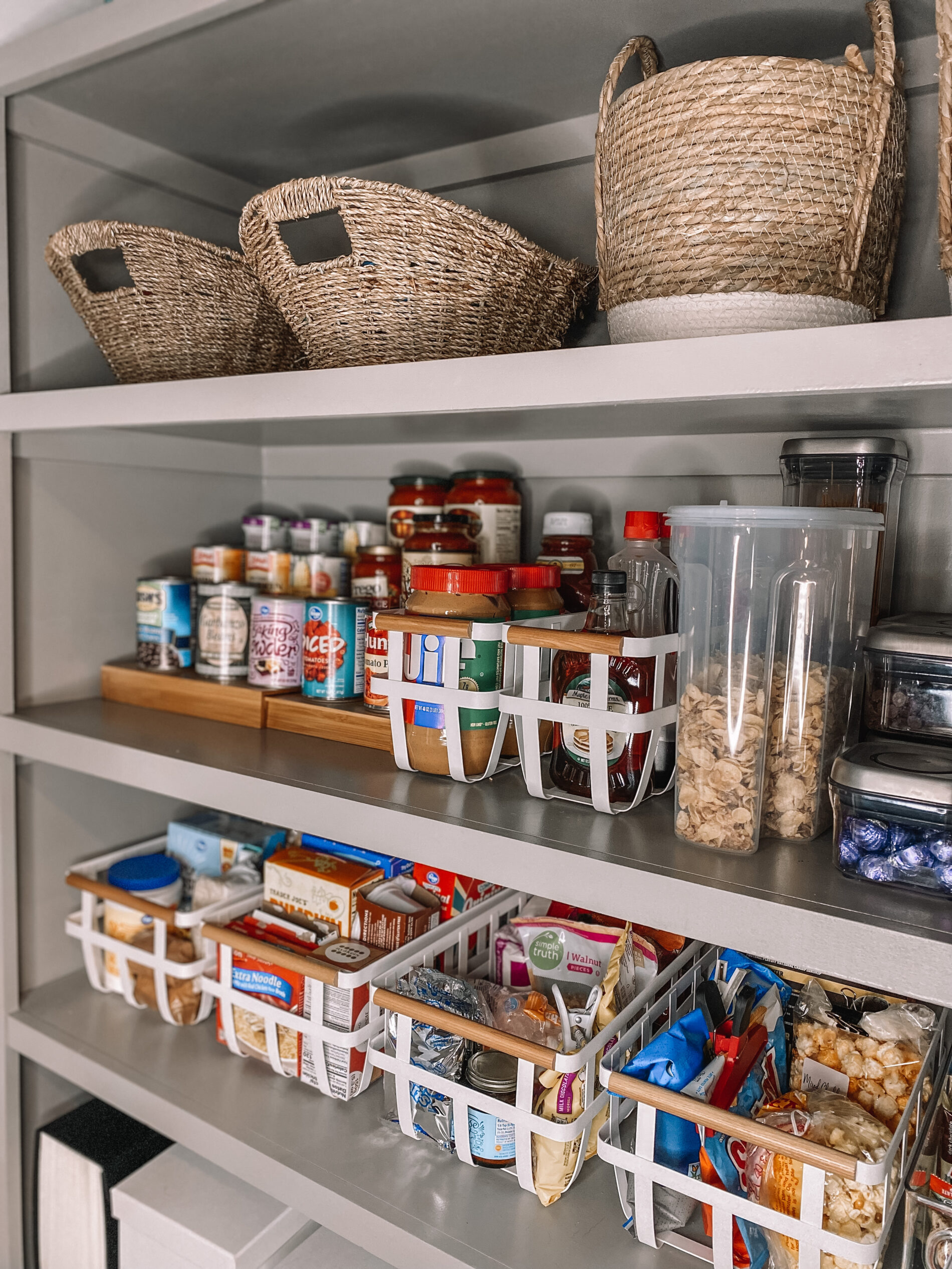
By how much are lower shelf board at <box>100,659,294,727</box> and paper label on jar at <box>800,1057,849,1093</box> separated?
29.1 inches

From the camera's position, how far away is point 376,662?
3.45ft

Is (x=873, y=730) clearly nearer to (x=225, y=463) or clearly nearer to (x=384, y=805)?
(x=384, y=805)

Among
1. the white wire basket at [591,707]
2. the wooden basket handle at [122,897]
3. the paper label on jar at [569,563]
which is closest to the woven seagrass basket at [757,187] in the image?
the white wire basket at [591,707]

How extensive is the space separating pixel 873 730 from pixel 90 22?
1130 millimetres

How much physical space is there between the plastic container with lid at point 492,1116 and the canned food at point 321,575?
64 centimetres

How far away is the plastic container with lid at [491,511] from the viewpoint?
114 centimetres

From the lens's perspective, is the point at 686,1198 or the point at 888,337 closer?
the point at 888,337

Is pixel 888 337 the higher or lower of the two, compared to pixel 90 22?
lower

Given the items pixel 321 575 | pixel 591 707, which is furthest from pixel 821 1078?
pixel 321 575

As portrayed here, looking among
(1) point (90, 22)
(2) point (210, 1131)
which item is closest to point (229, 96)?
(1) point (90, 22)

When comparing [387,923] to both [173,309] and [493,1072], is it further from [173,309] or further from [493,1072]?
[173,309]

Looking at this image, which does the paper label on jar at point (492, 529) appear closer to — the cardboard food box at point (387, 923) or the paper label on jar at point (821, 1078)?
the cardboard food box at point (387, 923)

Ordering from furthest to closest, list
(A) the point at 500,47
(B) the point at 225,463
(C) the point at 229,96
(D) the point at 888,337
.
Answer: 1. (B) the point at 225,463
2. (C) the point at 229,96
3. (A) the point at 500,47
4. (D) the point at 888,337

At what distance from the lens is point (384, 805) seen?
0.87m
